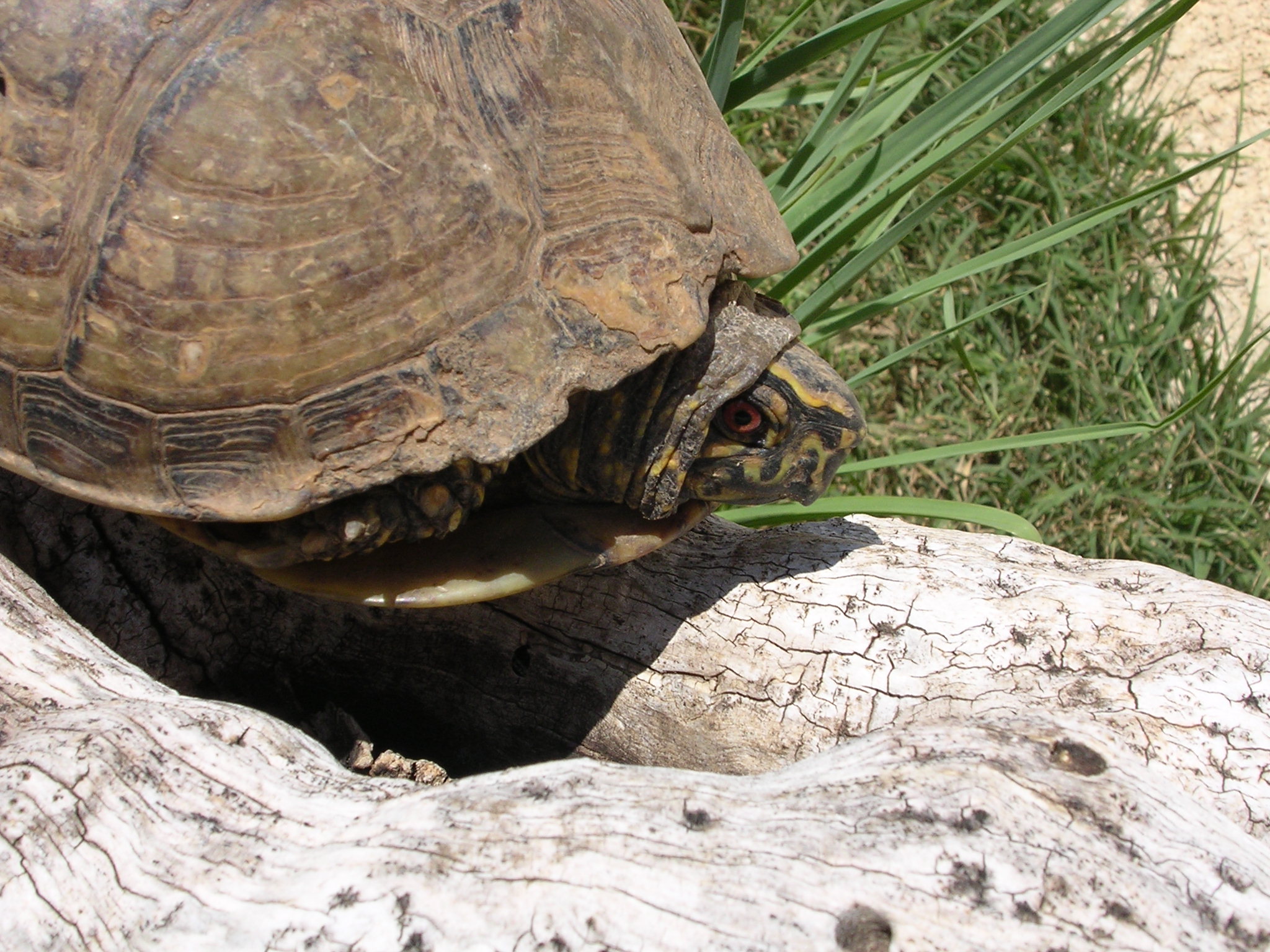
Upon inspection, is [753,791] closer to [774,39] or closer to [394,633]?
[394,633]

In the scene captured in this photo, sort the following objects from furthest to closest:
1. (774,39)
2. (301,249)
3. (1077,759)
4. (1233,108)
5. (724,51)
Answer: (1233,108), (774,39), (724,51), (301,249), (1077,759)

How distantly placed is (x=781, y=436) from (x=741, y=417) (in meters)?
0.06

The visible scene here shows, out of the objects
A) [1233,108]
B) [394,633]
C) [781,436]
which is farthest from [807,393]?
[1233,108]

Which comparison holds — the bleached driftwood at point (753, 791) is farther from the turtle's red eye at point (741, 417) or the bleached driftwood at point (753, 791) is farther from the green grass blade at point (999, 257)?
the green grass blade at point (999, 257)

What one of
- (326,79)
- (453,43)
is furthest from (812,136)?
(326,79)

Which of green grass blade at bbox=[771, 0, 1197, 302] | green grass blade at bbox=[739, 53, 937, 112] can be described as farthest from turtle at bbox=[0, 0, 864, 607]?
green grass blade at bbox=[739, 53, 937, 112]

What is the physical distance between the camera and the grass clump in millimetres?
2277

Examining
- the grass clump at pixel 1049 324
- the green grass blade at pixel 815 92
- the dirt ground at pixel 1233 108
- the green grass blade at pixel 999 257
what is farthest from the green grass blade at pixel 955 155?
the dirt ground at pixel 1233 108

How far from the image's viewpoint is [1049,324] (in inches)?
97.7

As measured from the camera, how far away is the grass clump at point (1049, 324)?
2277 millimetres

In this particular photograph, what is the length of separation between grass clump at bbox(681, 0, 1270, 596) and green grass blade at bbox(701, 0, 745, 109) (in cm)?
10

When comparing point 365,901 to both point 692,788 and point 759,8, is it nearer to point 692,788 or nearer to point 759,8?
point 692,788

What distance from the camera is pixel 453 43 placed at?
3.92 ft

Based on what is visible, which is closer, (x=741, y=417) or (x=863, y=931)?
(x=863, y=931)
